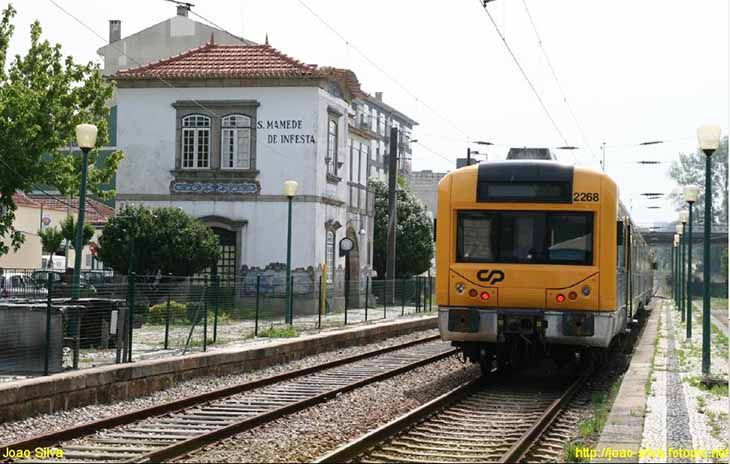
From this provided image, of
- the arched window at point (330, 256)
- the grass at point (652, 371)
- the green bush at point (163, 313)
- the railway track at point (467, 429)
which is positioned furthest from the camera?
the arched window at point (330, 256)

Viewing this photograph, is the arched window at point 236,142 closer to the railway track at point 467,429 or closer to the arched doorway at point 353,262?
the arched doorway at point 353,262

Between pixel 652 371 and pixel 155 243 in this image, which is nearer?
pixel 652 371

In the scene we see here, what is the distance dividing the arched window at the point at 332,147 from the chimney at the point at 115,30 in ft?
81.8

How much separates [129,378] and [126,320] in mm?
1321

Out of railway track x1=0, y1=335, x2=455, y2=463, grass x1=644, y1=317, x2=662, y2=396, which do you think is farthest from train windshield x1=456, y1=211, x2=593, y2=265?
railway track x1=0, y1=335, x2=455, y2=463

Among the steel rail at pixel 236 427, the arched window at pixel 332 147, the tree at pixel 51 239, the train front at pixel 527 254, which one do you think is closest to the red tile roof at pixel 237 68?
the arched window at pixel 332 147

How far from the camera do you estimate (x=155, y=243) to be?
32094 millimetres

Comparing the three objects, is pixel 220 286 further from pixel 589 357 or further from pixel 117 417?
pixel 117 417

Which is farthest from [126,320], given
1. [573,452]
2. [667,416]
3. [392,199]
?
[392,199]

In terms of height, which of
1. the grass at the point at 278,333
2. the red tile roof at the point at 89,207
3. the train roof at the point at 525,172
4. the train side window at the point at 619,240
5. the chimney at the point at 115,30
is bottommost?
the grass at the point at 278,333

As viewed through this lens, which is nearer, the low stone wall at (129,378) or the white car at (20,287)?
the low stone wall at (129,378)

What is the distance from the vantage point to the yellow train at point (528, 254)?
50.1ft

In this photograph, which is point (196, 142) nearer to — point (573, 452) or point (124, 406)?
point (124, 406)

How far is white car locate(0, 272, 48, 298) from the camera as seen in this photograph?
67.2ft
